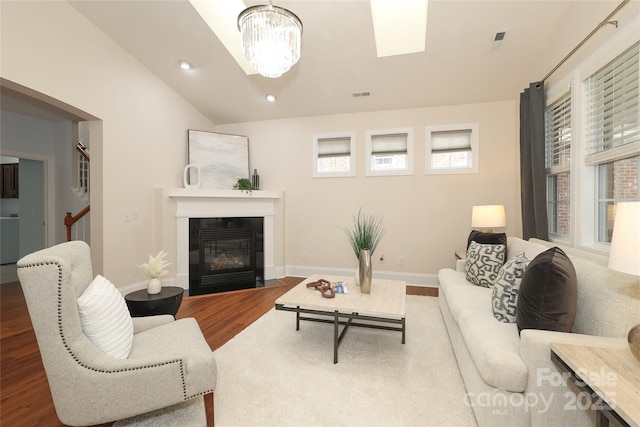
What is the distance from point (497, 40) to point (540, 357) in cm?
316

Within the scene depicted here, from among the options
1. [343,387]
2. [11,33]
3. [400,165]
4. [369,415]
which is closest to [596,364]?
[369,415]

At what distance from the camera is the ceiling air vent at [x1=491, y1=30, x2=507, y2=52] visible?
2.96 meters

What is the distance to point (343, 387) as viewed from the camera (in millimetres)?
1902

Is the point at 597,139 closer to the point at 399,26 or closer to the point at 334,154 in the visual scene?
the point at 399,26

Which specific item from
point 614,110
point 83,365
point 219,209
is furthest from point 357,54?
point 83,365

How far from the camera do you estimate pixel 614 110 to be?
213 cm

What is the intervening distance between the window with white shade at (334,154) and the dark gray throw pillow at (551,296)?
131 inches

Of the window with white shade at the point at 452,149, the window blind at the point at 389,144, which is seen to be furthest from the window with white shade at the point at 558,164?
the window blind at the point at 389,144

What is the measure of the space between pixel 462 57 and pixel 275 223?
3.48 m

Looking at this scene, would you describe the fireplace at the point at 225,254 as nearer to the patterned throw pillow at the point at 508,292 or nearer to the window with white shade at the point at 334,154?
the window with white shade at the point at 334,154

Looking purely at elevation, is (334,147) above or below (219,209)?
above

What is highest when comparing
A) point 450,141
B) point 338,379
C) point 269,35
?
point 269,35

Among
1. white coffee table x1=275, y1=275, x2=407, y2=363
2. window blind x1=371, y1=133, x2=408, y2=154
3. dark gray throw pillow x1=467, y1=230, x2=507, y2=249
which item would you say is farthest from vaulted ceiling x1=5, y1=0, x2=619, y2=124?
white coffee table x1=275, y1=275, x2=407, y2=363

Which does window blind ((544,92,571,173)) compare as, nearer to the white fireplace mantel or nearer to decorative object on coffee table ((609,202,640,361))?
decorative object on coffee table ((609,202,640,361))
